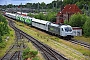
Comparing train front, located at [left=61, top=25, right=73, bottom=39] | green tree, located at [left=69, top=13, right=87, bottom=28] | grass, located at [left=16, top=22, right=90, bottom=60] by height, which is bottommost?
grass, located at [left=16, top=22, right=90, bottom=60]

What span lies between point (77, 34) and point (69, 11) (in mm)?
31087

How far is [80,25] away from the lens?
61.3 meters

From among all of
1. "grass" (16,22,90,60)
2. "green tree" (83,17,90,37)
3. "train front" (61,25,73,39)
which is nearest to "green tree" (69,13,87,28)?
"green tree" (83,17,90,37)

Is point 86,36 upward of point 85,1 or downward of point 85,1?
downward

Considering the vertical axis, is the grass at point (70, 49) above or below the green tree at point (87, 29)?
below

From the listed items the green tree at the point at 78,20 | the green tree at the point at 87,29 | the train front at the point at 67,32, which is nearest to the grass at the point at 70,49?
the train front at the point at 67,32

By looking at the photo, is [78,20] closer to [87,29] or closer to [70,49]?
[87,29]

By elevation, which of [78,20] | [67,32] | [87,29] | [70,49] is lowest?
[70,49]

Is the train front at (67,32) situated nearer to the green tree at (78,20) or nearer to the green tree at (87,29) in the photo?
the green tree at (87,29)

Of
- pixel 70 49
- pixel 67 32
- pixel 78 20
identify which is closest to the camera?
pixel 70 49

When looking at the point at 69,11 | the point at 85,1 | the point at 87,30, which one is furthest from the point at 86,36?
the point at 85,1

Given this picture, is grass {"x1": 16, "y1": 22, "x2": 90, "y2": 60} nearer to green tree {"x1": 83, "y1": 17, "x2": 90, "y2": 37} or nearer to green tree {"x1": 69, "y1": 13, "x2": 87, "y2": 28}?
green tree {"x1": 83, "y1": 17, "x2": 90, "y2": 37}

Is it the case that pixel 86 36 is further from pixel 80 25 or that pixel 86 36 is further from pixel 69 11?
pixel 69 11

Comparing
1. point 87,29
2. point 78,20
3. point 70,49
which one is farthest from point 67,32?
point 70,49
